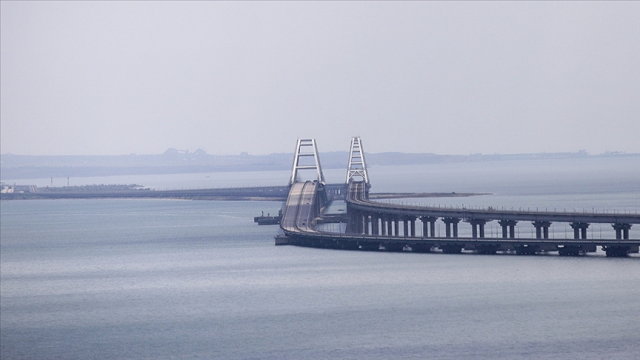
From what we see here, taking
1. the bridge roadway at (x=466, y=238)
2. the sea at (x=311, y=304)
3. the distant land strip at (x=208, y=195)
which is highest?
the distant land strip at (x=208, y=195)

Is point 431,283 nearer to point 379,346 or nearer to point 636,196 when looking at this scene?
point 379,346

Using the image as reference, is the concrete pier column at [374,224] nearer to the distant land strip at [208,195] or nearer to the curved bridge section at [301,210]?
the curved bridge section at [301,210]

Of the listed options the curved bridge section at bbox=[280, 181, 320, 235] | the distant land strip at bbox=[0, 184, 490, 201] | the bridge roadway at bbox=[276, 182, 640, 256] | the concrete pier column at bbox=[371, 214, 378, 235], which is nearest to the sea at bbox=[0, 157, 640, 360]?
the bridge roadway at bbox=[276, 182, 640, 256]

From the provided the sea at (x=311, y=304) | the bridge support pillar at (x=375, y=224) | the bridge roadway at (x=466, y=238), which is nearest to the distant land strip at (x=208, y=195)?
the bridge support pillar at (x=375, y=224)

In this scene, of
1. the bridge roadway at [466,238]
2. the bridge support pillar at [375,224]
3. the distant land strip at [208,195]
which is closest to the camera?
the bridge roadway at [466,238]

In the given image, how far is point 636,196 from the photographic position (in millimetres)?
105562

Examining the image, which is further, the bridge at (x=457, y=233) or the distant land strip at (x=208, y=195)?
the distant land strip at (x=208, y=195)

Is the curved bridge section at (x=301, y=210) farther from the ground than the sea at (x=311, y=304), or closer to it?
farther from the ground

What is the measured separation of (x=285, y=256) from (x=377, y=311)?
2256 cm

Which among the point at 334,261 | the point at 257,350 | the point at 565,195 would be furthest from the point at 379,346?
the point at 565,195

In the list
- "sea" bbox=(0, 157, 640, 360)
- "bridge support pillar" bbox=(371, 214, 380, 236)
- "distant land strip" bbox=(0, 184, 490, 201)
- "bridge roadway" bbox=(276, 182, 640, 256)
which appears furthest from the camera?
"distant land strip" bbox=(0, 184, 490, 201)

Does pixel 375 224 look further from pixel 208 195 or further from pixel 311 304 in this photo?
pixel 208 195

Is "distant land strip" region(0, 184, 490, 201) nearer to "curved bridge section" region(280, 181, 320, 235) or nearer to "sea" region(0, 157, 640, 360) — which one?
"curved bridge section" region(280, 181, 320, 235)

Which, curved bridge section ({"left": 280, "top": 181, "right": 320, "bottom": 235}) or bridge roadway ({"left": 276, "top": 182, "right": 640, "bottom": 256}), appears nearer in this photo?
bridge roadway ({"left": 276, "top": 182, "right": 640, "bottom": 256})
